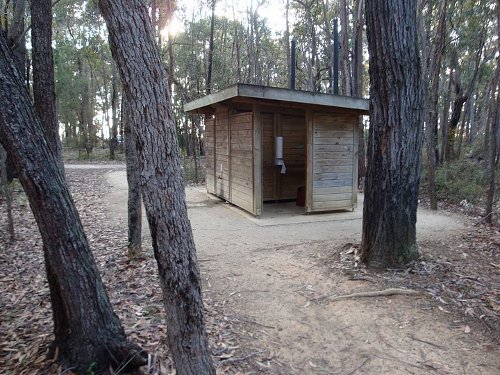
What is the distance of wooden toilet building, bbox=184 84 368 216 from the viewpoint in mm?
7750

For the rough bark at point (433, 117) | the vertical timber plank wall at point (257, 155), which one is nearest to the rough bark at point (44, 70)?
the vertical timber plank wall at point (257, 155)

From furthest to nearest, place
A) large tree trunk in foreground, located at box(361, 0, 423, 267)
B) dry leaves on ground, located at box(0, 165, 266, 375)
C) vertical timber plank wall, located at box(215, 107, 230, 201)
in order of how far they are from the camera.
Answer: vertical timber plank wall, located at box(215, 107, 230, 201)
large tree trunk in foreground, located at box(361, 0, 423, 267)
dry leaves on ground, located at box(0, 165, 266, 375)

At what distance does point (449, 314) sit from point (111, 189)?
10.8 meters

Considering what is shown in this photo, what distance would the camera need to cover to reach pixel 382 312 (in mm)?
3795

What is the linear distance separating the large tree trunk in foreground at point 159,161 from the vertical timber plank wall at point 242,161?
5.86m

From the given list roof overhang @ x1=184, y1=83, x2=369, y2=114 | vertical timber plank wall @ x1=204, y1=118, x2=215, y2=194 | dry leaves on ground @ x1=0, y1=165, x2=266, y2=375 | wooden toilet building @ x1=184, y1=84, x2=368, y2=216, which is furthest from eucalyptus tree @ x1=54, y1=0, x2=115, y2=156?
dry leaves on ground @ x1=0, y1=165, x2=266, y2=375

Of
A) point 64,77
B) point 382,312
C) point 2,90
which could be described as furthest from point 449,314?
point 64,77

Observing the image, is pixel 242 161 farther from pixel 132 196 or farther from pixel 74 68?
pixel 74 68

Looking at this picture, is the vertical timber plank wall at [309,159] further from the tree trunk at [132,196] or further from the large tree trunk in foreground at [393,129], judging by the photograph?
the tree trunk at [132,196]

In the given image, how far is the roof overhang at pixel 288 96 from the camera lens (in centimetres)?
692

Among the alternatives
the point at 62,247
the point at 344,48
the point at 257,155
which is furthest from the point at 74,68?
the point at 62,247

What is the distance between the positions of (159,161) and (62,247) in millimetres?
1128

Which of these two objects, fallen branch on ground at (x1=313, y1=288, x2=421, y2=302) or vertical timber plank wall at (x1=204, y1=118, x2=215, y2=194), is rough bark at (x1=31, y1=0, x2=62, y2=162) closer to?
fallen branch on ground at (x1=313, y1=288, x2=421, y2=302)

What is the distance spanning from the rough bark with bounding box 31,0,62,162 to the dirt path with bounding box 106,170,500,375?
237cm
